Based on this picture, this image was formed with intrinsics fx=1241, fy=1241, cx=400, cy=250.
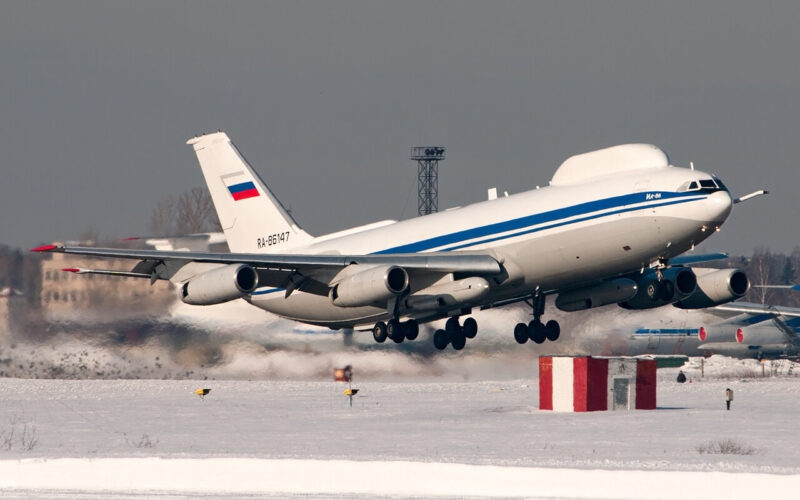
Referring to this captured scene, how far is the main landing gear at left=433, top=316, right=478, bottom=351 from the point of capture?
2057 inches

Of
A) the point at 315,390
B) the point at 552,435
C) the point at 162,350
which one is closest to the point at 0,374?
the point at 162,350

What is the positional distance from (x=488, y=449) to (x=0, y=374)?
29.8 meters

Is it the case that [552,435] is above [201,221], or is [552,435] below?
below

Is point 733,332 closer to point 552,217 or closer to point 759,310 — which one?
point 759,310

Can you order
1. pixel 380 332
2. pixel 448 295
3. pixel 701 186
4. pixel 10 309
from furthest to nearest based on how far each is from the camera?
pixel 10 309
pixel 380 332
pixel 448 295
pixel 701 186

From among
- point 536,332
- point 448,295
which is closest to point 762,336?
point 536,332

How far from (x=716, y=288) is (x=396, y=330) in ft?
43.1

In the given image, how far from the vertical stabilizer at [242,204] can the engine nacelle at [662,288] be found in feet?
49.8

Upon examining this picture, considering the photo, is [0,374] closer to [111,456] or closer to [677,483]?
[111,456]

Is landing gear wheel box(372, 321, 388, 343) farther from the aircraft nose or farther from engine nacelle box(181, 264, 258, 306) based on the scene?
the aircraft nose

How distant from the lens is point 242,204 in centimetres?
5788

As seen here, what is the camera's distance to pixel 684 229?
41438mm

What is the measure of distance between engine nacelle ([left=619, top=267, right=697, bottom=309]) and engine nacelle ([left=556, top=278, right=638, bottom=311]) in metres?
0.57

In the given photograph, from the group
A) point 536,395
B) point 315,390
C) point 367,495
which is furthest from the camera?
point 315,390
